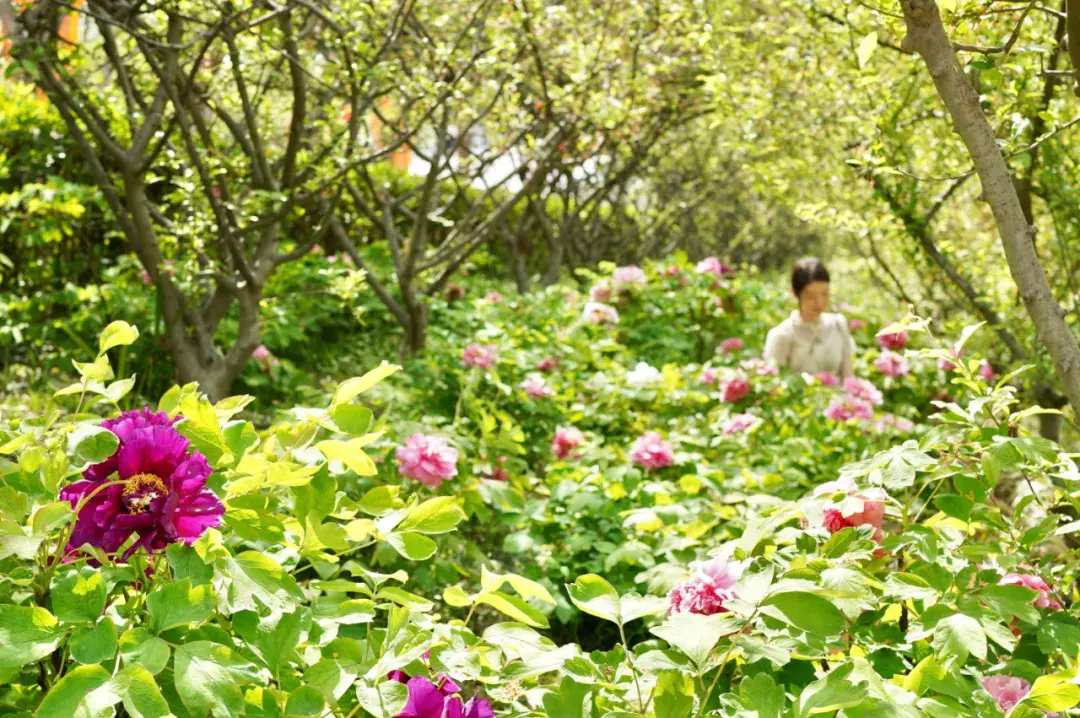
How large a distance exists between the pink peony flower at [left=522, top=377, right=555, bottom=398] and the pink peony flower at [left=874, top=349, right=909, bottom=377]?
189 centimetres

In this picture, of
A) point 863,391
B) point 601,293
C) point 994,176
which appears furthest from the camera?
point 601,293

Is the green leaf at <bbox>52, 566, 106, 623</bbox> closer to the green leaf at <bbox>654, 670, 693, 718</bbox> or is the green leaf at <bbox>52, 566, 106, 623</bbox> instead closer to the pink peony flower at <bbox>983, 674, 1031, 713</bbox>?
the green leaf at <bbox>654, 670, 693, 718</bbox>

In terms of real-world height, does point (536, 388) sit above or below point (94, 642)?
→ above

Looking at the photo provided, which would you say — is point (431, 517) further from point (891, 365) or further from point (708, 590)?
point (891, 365)

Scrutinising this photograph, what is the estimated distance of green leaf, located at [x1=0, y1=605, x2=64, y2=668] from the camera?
3.17 ft

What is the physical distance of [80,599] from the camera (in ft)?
3.33

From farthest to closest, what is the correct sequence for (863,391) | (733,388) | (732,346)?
1. (732,346)
2. (863,391)
3. (733,388)

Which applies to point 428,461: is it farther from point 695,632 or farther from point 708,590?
point 695,632

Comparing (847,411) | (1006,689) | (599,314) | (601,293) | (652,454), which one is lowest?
(1006,689)

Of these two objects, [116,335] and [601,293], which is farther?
[601,293]

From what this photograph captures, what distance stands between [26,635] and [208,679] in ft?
0.68

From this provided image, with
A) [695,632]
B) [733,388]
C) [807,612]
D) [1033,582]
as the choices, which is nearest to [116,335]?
[695,632]

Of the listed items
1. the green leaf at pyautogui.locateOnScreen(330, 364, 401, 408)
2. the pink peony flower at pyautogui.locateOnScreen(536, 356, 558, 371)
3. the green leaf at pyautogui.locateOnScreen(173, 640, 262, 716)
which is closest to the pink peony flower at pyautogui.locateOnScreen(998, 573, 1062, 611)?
the green leaf at pyautogui.locateOnScreen(330, 364, 401, 408)

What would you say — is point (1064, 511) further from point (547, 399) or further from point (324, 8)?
point (324, 8)
